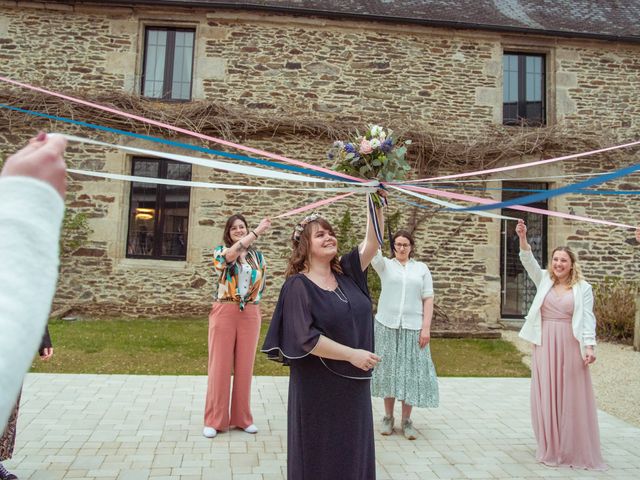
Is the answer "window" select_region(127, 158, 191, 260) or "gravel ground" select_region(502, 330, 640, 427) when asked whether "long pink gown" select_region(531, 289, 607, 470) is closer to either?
"gravel ground" select_region(502, 330, 640, 427)

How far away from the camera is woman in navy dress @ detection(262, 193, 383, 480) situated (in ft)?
9.00

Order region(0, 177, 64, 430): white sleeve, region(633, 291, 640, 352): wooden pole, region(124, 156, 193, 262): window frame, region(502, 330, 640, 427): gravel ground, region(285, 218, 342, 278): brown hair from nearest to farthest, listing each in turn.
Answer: region(0, 177, 64, 430): white sleeve
region(285, 218, 342, 278): brown hair
region(502, 330, 640, 427): gravel ground
region(633, 291, 640, 352): wooden pole
region(124, 156, 193, 262): window frame

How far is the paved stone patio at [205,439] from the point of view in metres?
3.87

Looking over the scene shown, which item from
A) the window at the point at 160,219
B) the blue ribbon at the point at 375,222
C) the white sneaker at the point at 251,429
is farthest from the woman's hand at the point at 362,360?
the window at the point at 160,219

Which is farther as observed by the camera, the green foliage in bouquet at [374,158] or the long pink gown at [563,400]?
the long pink gown at [563,400]

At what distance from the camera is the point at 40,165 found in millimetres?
718

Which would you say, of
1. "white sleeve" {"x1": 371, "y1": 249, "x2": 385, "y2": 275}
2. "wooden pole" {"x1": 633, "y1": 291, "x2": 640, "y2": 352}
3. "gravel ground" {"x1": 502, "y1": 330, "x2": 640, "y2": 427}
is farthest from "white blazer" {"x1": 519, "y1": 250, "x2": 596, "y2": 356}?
"wooden pole" {"x1": 633, "y1": 291, "x2": 640, "y2": 352}

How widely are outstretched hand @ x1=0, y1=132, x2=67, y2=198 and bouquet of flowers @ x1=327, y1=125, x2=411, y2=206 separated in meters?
2.68

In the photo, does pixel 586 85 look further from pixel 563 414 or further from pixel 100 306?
pixel 100 306

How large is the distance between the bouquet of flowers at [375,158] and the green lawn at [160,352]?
184 inches

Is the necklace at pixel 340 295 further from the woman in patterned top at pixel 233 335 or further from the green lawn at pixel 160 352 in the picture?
the green lawn at pixel 160 352

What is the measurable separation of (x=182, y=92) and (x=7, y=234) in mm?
11469

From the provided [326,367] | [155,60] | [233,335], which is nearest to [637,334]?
[233,335]

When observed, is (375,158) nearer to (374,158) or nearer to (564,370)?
(374,158)
